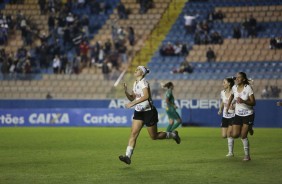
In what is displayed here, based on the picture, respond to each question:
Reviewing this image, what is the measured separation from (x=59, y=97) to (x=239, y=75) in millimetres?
20211

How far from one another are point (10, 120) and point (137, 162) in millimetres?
19609

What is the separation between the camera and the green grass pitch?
40.8ft

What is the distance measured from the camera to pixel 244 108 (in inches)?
627

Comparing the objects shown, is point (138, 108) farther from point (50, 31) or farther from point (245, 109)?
point (50, 31)

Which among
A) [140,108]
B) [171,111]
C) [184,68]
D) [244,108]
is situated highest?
[140,108]

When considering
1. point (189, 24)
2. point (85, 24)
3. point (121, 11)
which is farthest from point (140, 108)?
point (121, 11)

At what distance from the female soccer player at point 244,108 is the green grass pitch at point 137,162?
0.61m

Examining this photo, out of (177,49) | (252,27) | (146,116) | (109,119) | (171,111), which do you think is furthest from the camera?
(252,27)

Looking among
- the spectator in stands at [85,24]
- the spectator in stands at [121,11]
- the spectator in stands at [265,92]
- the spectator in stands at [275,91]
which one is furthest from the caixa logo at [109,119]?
the spectator in stands at [121,11]

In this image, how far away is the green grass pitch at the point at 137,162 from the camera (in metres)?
12.4

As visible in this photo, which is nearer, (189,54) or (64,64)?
(64,64)

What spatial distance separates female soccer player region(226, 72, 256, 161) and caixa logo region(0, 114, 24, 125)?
65.0 feet

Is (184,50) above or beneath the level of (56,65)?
above

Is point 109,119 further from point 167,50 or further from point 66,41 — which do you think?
point 66,41
